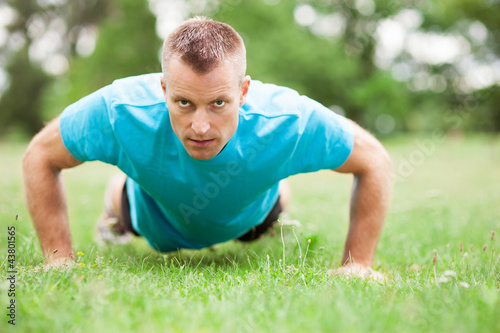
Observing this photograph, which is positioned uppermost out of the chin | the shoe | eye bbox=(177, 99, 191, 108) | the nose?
eye bbox=(177, 99, 191, 108)

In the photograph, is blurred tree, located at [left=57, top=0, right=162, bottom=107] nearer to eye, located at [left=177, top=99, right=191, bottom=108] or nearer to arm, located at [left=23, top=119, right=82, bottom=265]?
arm, located at [left=23, top=119, right=82, bottom=265]

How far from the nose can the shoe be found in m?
2.03

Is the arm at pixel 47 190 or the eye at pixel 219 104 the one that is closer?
the eye at pixel 219 104

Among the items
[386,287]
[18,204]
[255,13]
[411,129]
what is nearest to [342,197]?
[18,204]

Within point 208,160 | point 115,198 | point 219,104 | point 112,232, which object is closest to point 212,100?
point 219,104

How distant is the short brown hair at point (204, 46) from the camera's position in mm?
2482

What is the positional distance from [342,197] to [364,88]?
1021 inches

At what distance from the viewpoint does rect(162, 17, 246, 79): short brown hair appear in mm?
2482

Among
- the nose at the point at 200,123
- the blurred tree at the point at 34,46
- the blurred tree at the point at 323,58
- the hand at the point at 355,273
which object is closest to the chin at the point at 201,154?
the nose at the point at 200,123

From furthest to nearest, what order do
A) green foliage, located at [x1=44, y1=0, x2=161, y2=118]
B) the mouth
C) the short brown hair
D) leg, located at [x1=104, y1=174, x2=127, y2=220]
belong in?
green foliage, located at [x1=44, y1=0, x2=161, y2=118]
leg, located at [x1=104, y1=174, x2=127, y2=220]
the mouth
the short brown hair

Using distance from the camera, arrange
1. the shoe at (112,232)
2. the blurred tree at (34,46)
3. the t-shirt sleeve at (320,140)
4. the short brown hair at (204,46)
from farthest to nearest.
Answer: the blurred tree at (34,46), the shoe at (112,232), the t-shirt sleeve at (320,140), the short brown hair at (204,46)

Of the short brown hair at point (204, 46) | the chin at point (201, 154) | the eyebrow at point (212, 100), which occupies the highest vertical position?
the short brown hair at point (204, 46)

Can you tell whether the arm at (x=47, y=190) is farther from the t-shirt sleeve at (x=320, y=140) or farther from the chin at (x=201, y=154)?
the t-shirt sleeve at (x=320, y=140)

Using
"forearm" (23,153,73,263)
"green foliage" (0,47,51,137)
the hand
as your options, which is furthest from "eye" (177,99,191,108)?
"green foliage" (0,47,51,137)
